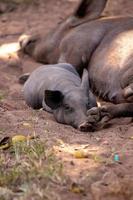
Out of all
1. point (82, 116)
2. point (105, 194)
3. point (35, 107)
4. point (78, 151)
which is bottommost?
point (35, 107)

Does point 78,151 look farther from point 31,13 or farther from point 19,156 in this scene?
point 31,13

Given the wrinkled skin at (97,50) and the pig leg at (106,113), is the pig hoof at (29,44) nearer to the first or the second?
the wrinkled skin at (97,50)

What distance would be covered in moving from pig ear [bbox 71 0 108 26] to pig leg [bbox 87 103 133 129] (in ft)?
8.10

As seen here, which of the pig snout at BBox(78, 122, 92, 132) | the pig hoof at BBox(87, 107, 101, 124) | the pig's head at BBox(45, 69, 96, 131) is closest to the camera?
the pig snout at BBox(78, 122, 92, 132)

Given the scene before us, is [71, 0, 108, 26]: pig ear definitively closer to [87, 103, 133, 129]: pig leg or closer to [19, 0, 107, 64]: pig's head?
[19, 0, 107, 64]: pig's head

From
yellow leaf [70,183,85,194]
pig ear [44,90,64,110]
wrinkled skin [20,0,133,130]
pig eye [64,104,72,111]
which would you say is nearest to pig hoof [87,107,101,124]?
wrinkled skin [20,0,133,130]

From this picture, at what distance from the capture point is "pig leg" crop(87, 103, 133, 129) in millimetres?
5301

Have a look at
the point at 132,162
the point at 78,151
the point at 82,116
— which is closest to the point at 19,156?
the point at 78,151

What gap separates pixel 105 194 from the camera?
11.5 feet

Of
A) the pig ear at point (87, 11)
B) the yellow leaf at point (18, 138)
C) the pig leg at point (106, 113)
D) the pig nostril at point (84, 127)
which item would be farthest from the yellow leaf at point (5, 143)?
the pig ear at point (87, 11)

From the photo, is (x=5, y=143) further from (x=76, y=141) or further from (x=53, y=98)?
(x=53, y=98)

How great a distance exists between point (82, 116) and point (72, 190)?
1.85 metres

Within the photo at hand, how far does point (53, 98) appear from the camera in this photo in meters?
5.61

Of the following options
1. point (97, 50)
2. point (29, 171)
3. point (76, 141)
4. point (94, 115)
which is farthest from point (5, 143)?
point (97, 50)
